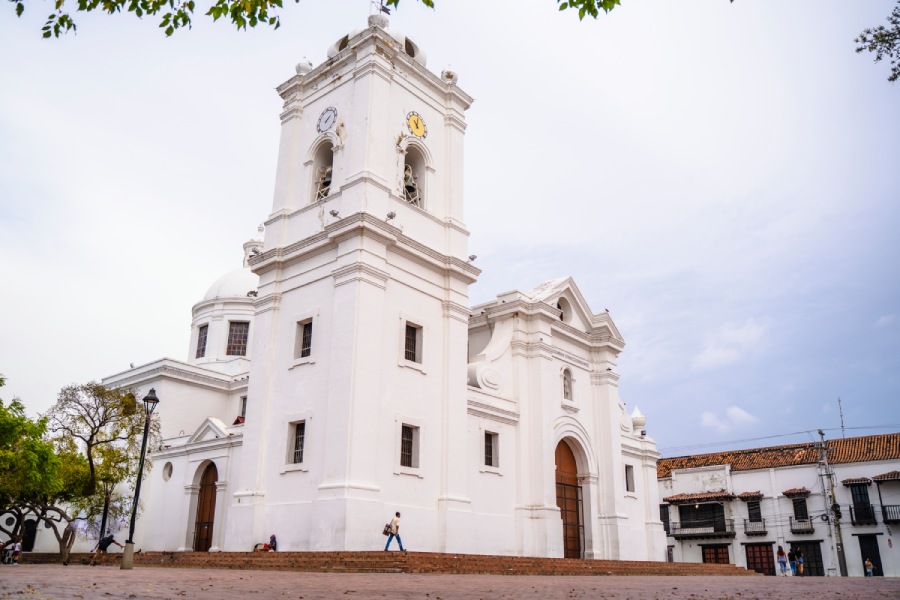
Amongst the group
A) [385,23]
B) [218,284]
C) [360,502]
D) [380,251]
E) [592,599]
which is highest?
[385,23]

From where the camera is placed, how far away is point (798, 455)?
4253 centimetres

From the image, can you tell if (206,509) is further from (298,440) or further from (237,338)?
(237,338)

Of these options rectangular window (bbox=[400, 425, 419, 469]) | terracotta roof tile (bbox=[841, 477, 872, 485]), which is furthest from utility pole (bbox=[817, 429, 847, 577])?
rectangular window (bbox=[400, 425, 419, 469])

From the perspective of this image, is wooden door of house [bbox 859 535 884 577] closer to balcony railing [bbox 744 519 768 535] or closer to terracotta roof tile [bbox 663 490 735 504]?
balcony railing [bbox 744 519 768 535]

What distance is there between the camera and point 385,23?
2400 cm

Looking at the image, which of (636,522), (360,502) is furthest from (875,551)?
(360,502)

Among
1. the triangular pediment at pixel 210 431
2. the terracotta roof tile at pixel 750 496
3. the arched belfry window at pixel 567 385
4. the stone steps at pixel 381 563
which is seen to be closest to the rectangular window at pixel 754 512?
the terracotta roof tile at pixel 750 496

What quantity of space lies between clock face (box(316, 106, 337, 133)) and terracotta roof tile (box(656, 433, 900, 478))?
107ft

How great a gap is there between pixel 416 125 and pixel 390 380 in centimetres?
852

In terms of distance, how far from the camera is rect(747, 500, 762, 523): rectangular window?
1670 inches

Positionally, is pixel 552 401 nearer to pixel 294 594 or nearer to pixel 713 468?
pixel 294 594

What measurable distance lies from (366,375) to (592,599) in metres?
11.0

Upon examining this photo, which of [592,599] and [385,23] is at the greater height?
[385,23]

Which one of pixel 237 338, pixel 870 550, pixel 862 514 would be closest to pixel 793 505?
pixel 862 514
